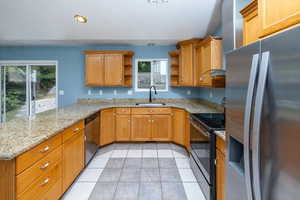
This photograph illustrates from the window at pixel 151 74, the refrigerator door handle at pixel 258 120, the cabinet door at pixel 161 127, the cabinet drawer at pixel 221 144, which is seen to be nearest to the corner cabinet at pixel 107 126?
the cabinet door at pixel 161 127

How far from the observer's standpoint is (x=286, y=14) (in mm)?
992

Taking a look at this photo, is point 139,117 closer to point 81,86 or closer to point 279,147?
point 81,86

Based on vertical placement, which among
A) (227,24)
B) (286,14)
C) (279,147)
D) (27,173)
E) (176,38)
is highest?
(176,38)

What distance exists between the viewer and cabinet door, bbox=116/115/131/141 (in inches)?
176

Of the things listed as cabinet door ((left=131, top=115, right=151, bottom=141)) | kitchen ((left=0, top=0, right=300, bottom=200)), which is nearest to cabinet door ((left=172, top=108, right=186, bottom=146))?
kitchen ((left=0, top=0, right=300, bottom=200))

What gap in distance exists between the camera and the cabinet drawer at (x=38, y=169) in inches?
58.9

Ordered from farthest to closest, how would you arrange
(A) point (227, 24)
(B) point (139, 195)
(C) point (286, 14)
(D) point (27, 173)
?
(B) point (139, 195)
(A) point (227, 24)
(D) point (27, 173)
(C) point (286, 14)

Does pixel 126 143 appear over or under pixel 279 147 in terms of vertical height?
under

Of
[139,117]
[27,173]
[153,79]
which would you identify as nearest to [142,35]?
[153,79]

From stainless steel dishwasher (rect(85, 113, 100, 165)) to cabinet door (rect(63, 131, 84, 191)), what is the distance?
22 cm

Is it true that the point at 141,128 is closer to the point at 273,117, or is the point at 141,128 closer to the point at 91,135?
the point at 91,135

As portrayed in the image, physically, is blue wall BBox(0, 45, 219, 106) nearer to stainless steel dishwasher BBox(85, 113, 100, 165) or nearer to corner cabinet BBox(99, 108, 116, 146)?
corner cabinet BBox(99, 108, 116, 146)

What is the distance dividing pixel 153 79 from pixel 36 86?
3.08 metres

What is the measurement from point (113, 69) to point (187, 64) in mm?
1691
